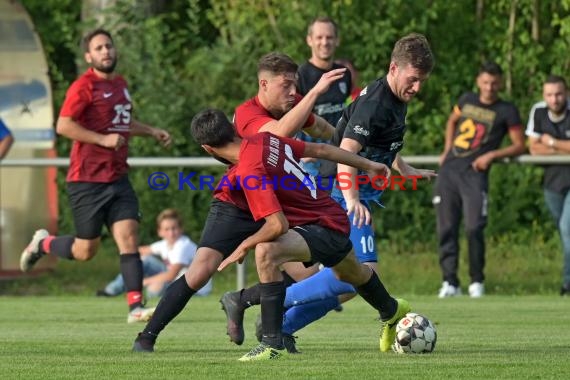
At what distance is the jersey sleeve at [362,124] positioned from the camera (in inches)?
328

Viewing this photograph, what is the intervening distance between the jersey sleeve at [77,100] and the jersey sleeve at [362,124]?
3459 mm

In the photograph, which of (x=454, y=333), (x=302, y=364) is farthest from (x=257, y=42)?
(x=302, y=364)

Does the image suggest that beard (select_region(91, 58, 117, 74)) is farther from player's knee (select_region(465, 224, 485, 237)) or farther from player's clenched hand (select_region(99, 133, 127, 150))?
player's knee (select_region(465, 224, 485, 237))

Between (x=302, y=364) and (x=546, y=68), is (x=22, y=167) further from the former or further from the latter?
(x=302, y=364)

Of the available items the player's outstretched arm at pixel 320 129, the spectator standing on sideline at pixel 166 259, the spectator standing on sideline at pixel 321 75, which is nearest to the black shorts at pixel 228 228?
the player's outstretched arm at pixel 320 129

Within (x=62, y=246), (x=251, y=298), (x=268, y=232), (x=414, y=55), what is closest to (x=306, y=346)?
(x=251, y=298)

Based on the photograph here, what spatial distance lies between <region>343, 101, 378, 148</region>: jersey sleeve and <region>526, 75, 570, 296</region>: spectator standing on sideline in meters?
5.98

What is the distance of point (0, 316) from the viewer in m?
11.8

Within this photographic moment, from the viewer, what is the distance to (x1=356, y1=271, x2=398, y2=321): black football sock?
8039 mm

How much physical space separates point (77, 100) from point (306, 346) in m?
3.54

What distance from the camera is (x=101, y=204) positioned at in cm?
1135

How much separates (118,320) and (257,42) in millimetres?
8195

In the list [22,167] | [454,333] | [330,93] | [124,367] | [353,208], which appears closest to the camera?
[124,367]

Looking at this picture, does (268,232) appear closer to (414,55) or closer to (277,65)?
(277,65)
